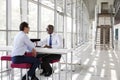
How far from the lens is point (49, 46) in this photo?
5.29 metres

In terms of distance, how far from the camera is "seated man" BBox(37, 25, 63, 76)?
5.33 meters

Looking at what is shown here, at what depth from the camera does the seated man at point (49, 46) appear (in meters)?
5.33

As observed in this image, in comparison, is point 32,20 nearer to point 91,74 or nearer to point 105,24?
point 91,74

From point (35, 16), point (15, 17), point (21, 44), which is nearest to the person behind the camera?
point (21, 44)

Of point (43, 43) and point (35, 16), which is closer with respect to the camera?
point (43, 43)

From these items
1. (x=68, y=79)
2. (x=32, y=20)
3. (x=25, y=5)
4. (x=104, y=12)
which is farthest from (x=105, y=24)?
(x=68, y=79)

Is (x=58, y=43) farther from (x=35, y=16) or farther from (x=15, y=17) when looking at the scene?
(x=35, y=16)

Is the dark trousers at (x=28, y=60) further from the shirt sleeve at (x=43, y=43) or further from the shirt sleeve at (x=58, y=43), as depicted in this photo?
the shirt sleeve at (x=43, y=43)

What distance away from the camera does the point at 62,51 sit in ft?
15.0

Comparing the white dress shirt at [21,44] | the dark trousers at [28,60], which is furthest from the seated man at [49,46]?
the white dress shirt at [21,44]

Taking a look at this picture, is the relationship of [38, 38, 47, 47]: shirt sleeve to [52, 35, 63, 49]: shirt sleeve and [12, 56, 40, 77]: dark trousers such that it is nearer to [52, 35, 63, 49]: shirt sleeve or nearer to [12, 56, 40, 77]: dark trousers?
[52, 35, 63, 49]: shirt sleeve

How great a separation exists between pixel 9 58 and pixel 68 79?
72.1 inches

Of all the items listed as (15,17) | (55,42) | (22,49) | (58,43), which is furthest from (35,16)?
(22,49)

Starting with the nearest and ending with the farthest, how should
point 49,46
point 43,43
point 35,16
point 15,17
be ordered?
1. point 49,46
2. point 43,43
3. point 15,17
4. point 35,16
